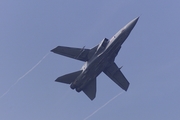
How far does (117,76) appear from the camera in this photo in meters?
70.2

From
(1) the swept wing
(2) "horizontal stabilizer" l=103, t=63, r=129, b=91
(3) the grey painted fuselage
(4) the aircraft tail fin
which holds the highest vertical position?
(1) the swept wing

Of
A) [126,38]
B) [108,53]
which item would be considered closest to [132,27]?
[126,38]

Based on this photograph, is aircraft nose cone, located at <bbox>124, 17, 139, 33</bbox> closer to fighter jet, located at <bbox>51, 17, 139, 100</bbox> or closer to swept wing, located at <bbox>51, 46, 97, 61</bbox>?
fighter jet, located at <bbox>51, 17, 139, 100</bbox>

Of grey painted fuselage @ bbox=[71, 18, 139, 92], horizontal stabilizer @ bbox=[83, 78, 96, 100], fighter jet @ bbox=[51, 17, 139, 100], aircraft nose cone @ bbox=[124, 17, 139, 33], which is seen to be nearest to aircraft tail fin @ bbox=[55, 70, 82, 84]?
fighter jet @ bbox=[51, 17, 139, 100]

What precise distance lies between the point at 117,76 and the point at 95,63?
28.7 feet

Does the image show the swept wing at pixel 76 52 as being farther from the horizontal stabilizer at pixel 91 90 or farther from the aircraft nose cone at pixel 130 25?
the aircraft nose cone at pixel 130 25

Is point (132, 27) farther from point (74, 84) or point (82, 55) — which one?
point (74, 84)

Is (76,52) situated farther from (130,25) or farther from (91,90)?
(130,25)

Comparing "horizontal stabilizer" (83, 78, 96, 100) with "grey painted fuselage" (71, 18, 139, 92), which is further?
"horizontal stabilizer" (83, 78, 96, 100)

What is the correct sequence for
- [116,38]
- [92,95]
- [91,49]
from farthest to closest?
1. [92,95]
2. [91,49]
3. [116,38]

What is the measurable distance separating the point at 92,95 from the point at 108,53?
1102cm

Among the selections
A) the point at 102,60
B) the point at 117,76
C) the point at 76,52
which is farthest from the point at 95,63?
the point at 117,76

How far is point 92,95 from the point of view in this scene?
69375 millimetres

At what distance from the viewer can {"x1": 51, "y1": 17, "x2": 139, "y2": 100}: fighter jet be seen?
61.3m
